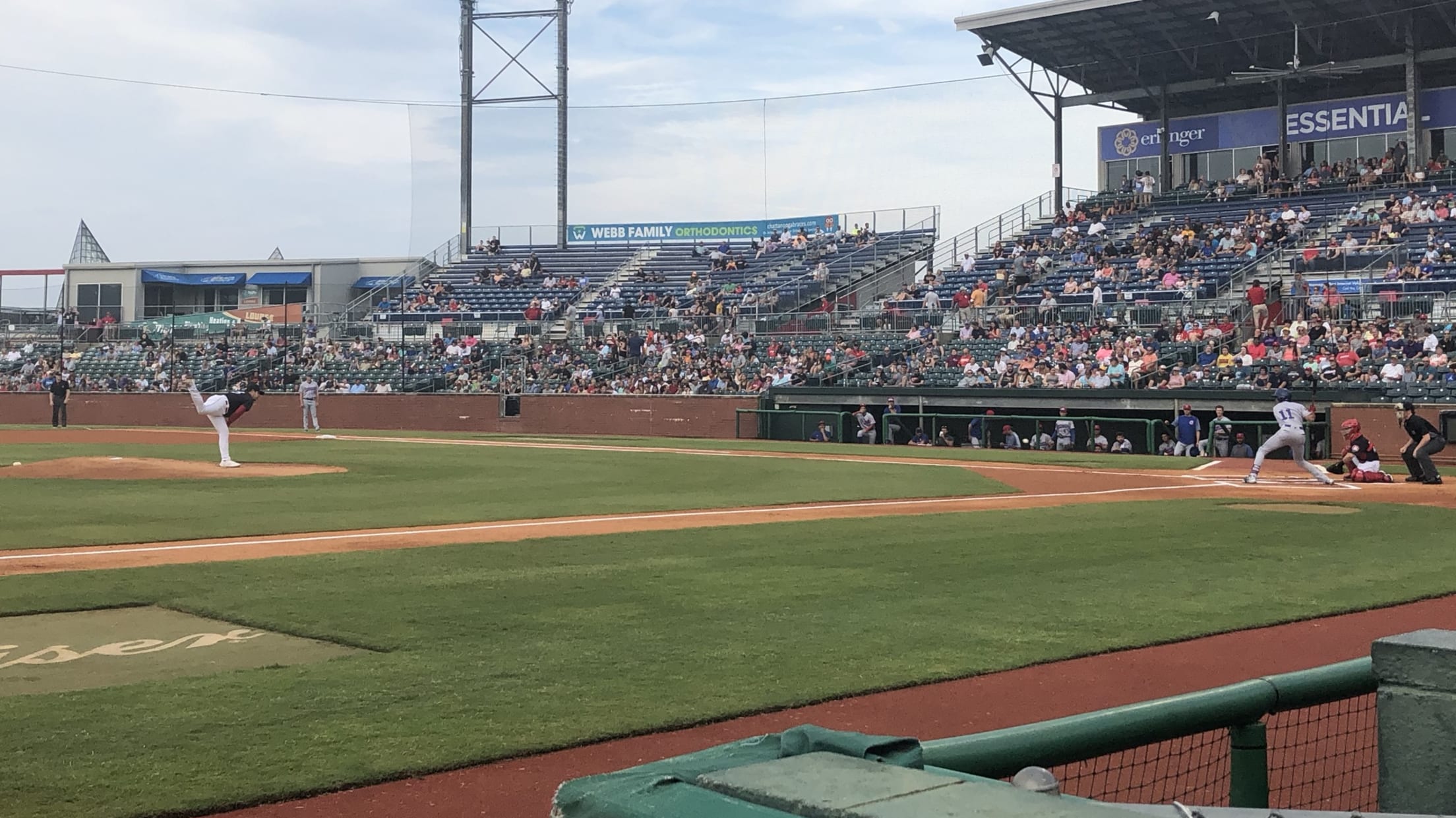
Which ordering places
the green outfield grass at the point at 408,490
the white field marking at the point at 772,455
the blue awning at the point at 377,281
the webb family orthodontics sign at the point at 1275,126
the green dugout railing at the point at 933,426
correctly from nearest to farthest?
the green outfield grass at the point at 408,490 → the white field marking at the point at 772,455 → the green dugout railing at the point at 933,426 → the webb family orthodontics sign at the point at 1275,126 → the blue awning at the point at 377,281

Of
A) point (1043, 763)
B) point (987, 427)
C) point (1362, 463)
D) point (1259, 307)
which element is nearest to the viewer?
point (1043, 763)

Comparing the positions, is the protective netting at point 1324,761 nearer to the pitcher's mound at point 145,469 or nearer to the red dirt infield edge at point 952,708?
the red dirt infield edge at point 952,708

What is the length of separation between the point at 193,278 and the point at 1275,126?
48.6 metres

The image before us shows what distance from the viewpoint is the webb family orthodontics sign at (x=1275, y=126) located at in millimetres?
40531

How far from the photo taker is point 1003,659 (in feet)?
24.4

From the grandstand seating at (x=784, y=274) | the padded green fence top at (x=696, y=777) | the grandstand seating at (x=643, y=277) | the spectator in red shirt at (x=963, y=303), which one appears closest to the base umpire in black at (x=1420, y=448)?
the spectator in red shirt at (x=963, y=303)

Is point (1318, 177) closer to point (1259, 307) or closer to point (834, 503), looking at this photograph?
point (1259, 307)

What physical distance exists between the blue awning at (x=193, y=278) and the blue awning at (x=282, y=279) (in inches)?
30.3

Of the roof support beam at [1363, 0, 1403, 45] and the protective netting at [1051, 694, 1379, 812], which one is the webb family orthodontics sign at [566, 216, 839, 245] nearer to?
the roof support beam at [1363, 0, 1403, 45]

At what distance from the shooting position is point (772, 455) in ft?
90.7

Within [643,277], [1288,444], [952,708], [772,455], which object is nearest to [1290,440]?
[1288,444]

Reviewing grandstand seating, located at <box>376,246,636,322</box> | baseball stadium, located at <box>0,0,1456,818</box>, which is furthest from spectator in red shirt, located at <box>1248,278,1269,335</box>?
grandstand seating, located at <box>376,246,636,322</box>

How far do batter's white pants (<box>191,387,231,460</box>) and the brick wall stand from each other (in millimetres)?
16314

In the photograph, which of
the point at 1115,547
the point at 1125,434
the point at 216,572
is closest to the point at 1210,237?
the point at 1125,434
